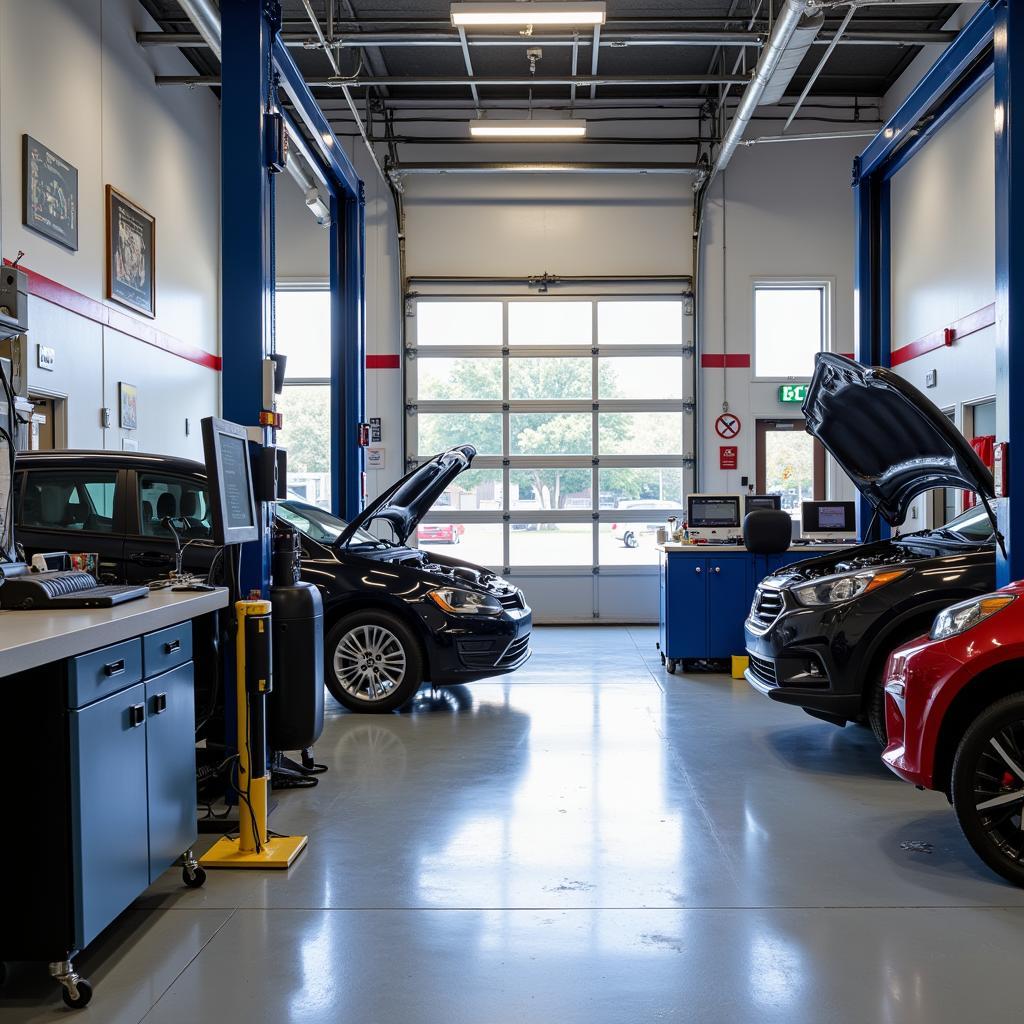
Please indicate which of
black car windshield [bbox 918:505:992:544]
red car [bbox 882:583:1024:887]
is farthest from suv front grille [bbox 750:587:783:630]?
red car [bbox 882:583:1024:887]

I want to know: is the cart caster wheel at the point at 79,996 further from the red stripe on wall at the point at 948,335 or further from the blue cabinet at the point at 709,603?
the red stripe on wall at the point at 948,335

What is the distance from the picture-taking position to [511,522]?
40.2ft

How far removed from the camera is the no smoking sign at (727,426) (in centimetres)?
1210

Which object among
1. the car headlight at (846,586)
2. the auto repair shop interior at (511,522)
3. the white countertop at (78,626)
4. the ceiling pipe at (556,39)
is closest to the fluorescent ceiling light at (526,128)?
the auto repair shop interior at (511,522)

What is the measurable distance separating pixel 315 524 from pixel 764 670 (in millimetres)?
3304

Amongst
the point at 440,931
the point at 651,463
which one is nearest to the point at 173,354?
the point at 651,463

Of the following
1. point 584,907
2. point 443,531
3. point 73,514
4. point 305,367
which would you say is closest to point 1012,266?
point 584,907

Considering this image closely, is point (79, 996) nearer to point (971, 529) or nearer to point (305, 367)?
point (971, 529)

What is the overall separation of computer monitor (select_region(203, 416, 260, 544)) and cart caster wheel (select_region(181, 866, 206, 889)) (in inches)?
46.5

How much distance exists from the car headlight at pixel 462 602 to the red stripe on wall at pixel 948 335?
544cm

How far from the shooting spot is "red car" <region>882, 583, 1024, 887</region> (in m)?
3.43

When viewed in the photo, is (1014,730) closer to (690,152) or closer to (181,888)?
(181,888)

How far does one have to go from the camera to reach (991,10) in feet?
16.9

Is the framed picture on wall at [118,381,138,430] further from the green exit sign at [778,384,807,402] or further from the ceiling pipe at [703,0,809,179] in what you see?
the green exit sign at [778,384,807,402]
